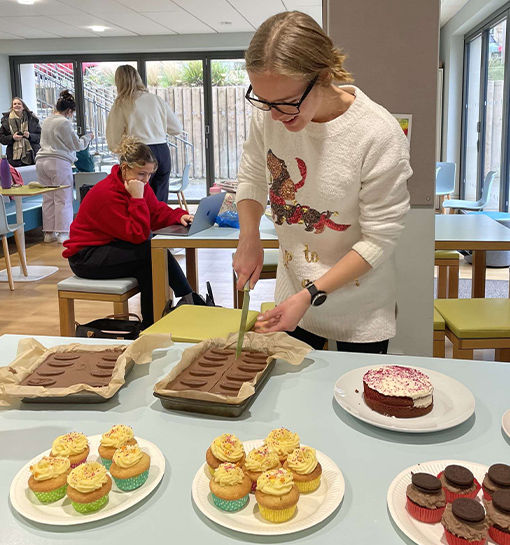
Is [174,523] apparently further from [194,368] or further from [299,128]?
[299,128]

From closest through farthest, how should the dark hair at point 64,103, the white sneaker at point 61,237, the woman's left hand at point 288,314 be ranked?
1. the woman's left hand at point 288,314
2. the dark hair at point 64,103
3. the white sneaker at point 61,237

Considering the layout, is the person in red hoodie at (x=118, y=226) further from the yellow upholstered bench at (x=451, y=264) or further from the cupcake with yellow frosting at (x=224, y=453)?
the cupcake with yellow frosting at (x=224, y=453)

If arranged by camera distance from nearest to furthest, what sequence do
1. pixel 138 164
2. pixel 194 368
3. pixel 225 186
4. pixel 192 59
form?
1. pixel 194 368
2. pixel 138 164
3. pixel 225 186
4. pixel 192 59

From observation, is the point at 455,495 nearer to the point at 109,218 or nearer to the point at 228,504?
the point at 228,504

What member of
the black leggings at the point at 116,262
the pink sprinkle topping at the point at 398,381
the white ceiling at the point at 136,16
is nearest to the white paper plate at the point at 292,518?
the pink sprinkle topping at the point at 398,381

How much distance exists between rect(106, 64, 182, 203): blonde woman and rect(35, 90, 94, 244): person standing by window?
1.67 m

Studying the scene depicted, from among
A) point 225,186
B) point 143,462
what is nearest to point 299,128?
point 143,462

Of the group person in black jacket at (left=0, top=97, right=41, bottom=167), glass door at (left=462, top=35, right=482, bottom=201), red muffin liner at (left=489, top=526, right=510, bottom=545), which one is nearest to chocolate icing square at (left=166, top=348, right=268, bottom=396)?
red muffin liner at (left=489, top=526, right=510, bottom=545)

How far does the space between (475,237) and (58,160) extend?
507cm

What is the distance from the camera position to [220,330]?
2.05 m

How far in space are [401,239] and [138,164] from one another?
59.4 inches

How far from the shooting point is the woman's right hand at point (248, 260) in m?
1.60

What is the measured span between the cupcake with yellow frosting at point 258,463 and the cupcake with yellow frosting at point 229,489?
2 centimetres

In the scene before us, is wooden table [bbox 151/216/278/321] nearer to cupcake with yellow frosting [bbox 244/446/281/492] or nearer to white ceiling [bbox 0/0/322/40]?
cupcake with yellow frosting [bbox 244/446/281/492]
